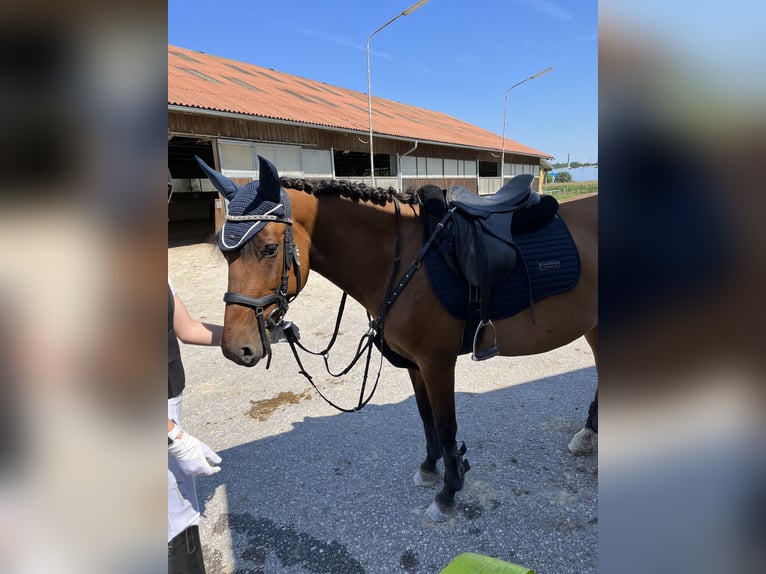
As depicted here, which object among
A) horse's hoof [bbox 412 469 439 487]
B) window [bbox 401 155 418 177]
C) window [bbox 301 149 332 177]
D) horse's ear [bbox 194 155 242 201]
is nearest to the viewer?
horse's ear [bbox 194 155 242 201]

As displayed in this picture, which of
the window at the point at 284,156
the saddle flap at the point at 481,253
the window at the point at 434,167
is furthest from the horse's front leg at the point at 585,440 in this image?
the window at the point at 434,167

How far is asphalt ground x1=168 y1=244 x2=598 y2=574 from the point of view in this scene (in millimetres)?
1910

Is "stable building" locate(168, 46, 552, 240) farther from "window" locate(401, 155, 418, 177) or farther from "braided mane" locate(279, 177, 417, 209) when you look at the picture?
"braided mane" locate(279, 177, 417, 209)

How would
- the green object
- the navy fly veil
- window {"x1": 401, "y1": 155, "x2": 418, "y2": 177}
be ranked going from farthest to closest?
window {"x1": 401, "y1": 155, "x2": 418, "y2": 177}, the navy fly veil, the green object

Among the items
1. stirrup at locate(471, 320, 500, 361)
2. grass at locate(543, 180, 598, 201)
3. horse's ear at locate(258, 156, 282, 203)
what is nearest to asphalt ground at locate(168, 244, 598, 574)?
horse's ear at locate(258, 156, 282, 203)

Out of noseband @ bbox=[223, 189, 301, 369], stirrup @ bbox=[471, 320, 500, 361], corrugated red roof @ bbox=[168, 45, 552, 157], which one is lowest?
stirrup @ bbox=[471, 320, 500, 361]

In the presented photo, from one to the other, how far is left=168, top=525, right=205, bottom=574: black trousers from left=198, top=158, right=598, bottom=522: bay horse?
692mm

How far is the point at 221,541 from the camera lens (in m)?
2.02

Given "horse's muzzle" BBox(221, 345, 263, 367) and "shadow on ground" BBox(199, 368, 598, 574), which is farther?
"shadow on ground" BBox(199, 368, 598, 574)

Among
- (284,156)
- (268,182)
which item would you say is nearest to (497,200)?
(268,182)
